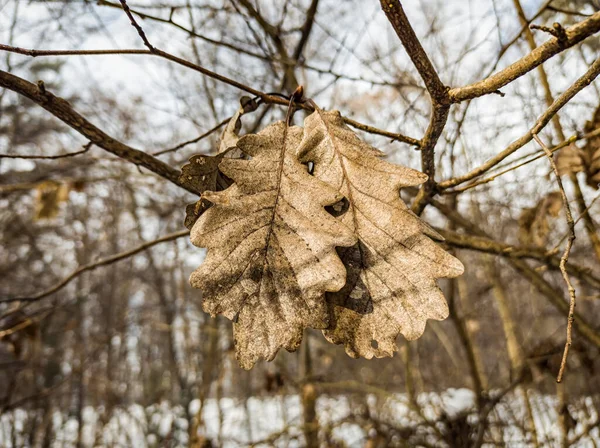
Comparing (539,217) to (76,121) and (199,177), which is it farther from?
(76,121)

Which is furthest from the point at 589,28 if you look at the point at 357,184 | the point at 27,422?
the point at 27,422

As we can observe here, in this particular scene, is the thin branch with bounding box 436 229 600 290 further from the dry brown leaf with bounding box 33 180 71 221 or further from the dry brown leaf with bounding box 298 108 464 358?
the dry brown leaf with bounding box 33 180 71 221

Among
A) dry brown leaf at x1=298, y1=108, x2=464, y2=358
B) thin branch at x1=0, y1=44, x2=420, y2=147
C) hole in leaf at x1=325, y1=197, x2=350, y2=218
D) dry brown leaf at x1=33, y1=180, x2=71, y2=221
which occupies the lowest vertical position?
dry brown leaf at x1=298, y1=108, x2=464, y2=358

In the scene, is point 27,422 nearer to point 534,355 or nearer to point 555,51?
point 534,355

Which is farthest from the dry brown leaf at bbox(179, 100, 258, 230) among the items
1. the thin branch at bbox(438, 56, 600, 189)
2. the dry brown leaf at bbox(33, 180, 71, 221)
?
the dry brown leaf at bbox(33, 180, 71, 221)

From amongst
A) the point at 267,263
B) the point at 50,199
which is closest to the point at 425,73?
the point at 267,263

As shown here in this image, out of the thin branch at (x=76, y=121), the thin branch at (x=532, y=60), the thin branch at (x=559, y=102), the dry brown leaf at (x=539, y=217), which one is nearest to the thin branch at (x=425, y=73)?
the thin branch at (x=532, y=60)

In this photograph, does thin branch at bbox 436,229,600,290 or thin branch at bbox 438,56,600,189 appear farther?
thin branch at bbox 436,229,600,290

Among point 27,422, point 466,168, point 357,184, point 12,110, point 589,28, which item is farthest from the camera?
point 27,422
